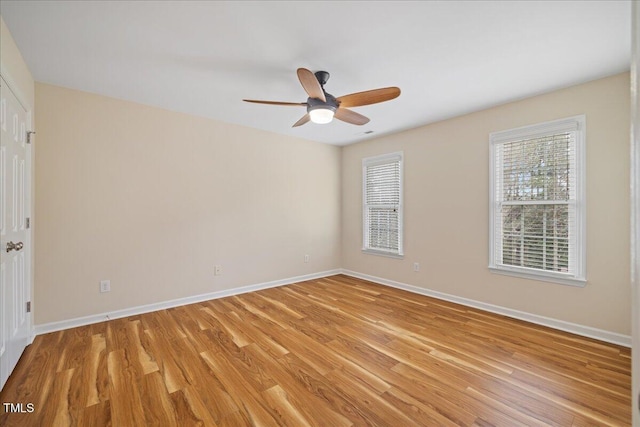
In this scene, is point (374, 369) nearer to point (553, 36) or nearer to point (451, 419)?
point (451, 419)

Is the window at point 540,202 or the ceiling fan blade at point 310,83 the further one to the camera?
the window at point 540,202

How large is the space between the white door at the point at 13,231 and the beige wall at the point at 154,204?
35cm

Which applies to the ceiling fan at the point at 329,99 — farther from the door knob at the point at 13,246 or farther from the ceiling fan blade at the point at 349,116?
the door knob at the point at 13,246

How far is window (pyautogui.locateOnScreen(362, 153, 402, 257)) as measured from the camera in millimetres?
4711

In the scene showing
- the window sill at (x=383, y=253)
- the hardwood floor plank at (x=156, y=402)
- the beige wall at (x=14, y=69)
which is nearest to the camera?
the hardwood floor plank at (x=156, y=402)

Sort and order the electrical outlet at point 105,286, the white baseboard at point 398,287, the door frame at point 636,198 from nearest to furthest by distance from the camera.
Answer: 1. the door frame at point 636,198
2. the white baseboard at point 398,287
3. the electrical outlet at point 105,286

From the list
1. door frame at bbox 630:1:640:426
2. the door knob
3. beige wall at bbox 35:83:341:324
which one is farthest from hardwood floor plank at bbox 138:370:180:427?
door frame at bbox 630:1:640:426

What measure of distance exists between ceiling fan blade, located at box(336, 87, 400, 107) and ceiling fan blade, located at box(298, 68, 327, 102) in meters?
0.22

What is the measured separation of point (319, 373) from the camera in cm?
227

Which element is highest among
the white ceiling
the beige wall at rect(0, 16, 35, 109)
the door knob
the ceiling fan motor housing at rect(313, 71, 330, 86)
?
the white ceiling

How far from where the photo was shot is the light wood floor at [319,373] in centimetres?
183

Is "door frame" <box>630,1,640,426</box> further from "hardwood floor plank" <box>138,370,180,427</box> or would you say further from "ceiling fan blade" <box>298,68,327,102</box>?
"hardwood floor plank" <box>138,370,180,427</box>

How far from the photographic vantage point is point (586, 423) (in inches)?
69.7

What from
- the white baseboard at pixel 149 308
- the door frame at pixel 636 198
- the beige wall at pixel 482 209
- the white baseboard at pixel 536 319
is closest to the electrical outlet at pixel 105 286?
the white baseboard at pixel 149 308
